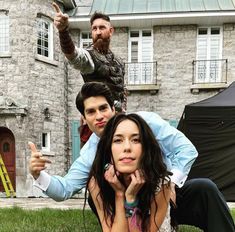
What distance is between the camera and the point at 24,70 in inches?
444

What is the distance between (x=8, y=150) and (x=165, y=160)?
10028 mm

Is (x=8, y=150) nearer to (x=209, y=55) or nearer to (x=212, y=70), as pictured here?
(x=212, y=70)

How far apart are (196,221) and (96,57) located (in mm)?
1423

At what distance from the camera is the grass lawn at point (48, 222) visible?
3.61m

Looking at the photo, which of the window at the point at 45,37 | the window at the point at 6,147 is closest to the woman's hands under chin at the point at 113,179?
the window at the point at 6,147

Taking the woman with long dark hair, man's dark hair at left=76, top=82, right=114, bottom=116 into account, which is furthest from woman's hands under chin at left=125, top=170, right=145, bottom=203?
man's dark hair at left=76, top=82, right=114, bottom=116

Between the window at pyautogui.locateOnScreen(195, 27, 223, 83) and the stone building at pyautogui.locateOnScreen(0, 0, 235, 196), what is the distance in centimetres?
3

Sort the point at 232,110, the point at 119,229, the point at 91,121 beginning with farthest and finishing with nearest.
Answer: the point at 232,110 < the point at 91,121 < the point at 119,229

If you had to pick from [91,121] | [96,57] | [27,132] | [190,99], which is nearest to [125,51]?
[190,99]

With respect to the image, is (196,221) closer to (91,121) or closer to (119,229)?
(119,229)

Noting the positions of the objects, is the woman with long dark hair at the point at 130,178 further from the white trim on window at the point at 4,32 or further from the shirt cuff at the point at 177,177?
the white trim on window at the point at 4,32

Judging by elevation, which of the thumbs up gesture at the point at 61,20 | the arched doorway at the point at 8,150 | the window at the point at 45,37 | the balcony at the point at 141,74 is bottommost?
the arched doorway at the point at 8,150

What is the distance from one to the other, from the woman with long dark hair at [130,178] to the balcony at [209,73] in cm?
1060

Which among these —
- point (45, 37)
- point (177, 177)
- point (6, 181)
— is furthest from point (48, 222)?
point (45, 37)
